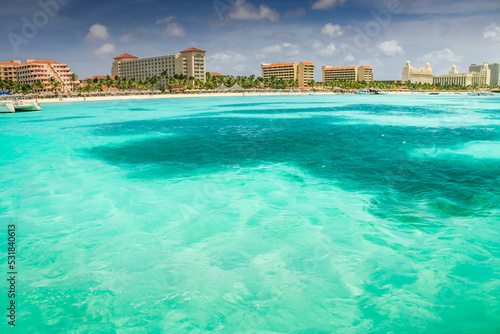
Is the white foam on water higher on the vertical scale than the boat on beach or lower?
lower

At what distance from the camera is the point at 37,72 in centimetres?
13538

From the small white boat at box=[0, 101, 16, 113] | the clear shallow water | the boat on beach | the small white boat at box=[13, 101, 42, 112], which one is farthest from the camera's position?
the small white boat at box=[13, 101, 42, 112]

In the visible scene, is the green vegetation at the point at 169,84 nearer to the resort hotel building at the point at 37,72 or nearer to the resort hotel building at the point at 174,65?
the resort hotel building at the point at 174,65

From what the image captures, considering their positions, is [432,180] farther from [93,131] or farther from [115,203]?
[93,131]

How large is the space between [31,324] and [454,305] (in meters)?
6.61

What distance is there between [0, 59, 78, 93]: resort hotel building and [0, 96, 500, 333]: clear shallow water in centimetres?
13937

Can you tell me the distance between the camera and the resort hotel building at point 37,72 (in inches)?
5344

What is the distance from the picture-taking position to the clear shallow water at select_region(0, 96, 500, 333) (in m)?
5.59

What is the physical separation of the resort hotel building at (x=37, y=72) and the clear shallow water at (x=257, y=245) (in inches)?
5487

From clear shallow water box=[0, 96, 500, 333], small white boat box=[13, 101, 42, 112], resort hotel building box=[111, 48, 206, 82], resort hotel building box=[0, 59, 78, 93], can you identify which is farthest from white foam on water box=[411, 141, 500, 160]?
resort hotel building box=[111, 48, 206, 82]

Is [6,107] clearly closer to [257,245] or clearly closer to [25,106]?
[25,106]

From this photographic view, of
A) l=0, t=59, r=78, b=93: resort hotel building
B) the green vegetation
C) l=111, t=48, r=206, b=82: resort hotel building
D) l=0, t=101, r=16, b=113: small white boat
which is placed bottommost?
l=0, t=101, r=16, b=113: small white boat

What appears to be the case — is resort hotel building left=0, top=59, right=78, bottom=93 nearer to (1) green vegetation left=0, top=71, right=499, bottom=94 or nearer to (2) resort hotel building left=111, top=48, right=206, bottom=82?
(1) green vegetation left=0, top=71, right=499, bottom=94

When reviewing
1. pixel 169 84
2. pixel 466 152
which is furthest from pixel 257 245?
pixel 169 84
